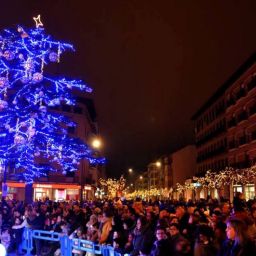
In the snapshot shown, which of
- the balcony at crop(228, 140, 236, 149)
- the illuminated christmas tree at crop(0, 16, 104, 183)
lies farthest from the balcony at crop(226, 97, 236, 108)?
the illuminated christmas tree at crop(0, 16, 104, 183)

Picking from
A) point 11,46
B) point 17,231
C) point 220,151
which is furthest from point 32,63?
point 220,151

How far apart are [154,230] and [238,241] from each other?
4.78 m

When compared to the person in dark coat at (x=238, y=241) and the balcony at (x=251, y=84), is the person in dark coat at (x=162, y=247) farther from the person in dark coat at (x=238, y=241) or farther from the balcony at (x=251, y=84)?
the balcony at (x=251, y=84)

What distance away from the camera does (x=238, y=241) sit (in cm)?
605

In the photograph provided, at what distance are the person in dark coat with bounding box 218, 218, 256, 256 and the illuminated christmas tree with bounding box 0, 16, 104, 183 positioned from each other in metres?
15.6

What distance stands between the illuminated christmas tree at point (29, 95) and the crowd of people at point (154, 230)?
3.56m

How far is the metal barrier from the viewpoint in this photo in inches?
453

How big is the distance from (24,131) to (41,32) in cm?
519

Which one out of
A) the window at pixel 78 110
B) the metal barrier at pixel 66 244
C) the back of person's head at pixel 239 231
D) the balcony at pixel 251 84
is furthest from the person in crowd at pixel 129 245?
the window at pixel 78 110

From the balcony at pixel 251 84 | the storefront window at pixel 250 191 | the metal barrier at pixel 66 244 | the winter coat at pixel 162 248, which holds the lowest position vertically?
the metal barrier at pixel 66 244

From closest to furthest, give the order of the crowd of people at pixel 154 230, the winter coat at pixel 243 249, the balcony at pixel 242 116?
the winter coat at pixel 243 249 < the crowd of people at pixel 154 230 < the balcony at pixel 242 116

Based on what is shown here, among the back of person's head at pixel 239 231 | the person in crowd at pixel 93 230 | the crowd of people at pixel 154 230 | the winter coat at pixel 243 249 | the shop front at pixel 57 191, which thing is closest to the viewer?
the winter coat at pixel 243 249

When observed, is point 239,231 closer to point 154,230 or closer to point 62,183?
point 154,230

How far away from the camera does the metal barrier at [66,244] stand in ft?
37.8
